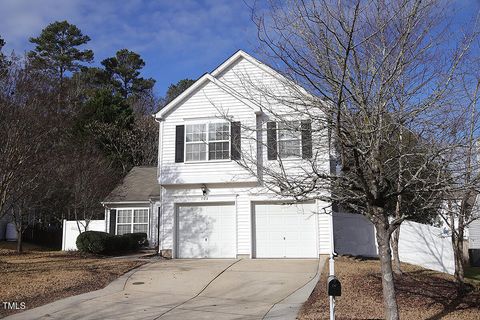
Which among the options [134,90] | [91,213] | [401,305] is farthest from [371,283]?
[134,90]

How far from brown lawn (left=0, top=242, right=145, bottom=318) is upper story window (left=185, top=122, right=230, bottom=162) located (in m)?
4.82

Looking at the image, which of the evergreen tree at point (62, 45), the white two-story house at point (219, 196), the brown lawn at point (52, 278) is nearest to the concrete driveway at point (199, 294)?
the brown lawn at point (52, 278)

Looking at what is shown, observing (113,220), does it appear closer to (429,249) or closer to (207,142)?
(207,142)

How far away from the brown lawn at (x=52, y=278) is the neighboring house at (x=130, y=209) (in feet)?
24.3

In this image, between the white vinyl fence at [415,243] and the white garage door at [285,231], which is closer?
the white garage door at [285,231]

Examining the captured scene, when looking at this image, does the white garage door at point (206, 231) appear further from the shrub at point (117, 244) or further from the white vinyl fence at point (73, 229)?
the white vinyl fence at point (73, 229)

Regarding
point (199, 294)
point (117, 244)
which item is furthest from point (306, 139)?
point (117, 244)

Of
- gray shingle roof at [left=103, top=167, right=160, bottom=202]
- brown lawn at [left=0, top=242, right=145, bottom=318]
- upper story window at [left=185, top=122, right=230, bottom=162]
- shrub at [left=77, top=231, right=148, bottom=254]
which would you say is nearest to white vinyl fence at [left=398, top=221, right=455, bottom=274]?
upper story window at [left=185, top=122, right=230, bottom=162]

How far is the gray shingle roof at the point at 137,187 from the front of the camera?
24.1m

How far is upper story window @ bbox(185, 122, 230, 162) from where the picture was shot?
18.2 m

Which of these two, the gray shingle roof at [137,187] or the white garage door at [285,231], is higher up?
the gray shingle roof at [137,187]

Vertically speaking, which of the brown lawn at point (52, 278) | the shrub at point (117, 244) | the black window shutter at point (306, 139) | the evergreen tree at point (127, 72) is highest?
the evergreen tree at point (127, 72)

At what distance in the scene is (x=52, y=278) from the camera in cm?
1285

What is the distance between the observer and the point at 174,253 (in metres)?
18.4
